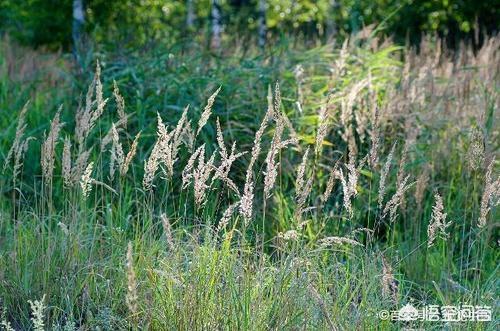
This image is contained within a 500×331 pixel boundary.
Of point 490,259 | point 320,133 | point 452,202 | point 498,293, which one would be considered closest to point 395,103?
point 452,202

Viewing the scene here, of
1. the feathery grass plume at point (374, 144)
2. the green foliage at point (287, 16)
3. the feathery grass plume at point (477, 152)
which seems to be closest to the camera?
the feathery grass plume at point (374, 144)

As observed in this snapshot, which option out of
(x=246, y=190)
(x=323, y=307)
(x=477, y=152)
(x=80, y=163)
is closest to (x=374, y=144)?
(x=477, y=152)

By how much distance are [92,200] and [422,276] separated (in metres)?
2.09

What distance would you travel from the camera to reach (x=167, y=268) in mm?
3244

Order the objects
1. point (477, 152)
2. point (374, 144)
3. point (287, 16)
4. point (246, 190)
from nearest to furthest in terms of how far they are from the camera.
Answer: point (246, 190) → point (374, 144) → point (477, 152) → point (287, 16)

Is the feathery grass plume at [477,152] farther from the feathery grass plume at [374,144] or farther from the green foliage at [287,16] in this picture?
the green foliage at [287,16]

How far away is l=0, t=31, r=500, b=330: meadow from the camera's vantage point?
2.97m

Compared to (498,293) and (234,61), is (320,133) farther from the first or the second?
(234,61)

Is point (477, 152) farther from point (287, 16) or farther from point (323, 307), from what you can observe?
point (287, 16)

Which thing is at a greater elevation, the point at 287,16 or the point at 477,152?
the point at 477,152

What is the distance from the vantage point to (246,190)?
2.77 metres

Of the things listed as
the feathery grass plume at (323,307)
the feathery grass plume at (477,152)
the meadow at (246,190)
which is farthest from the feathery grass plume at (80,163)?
the feathery grass plume at (477,152)

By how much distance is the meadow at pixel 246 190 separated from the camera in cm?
297

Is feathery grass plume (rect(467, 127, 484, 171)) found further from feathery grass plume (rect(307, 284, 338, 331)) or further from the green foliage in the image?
the green foliage
